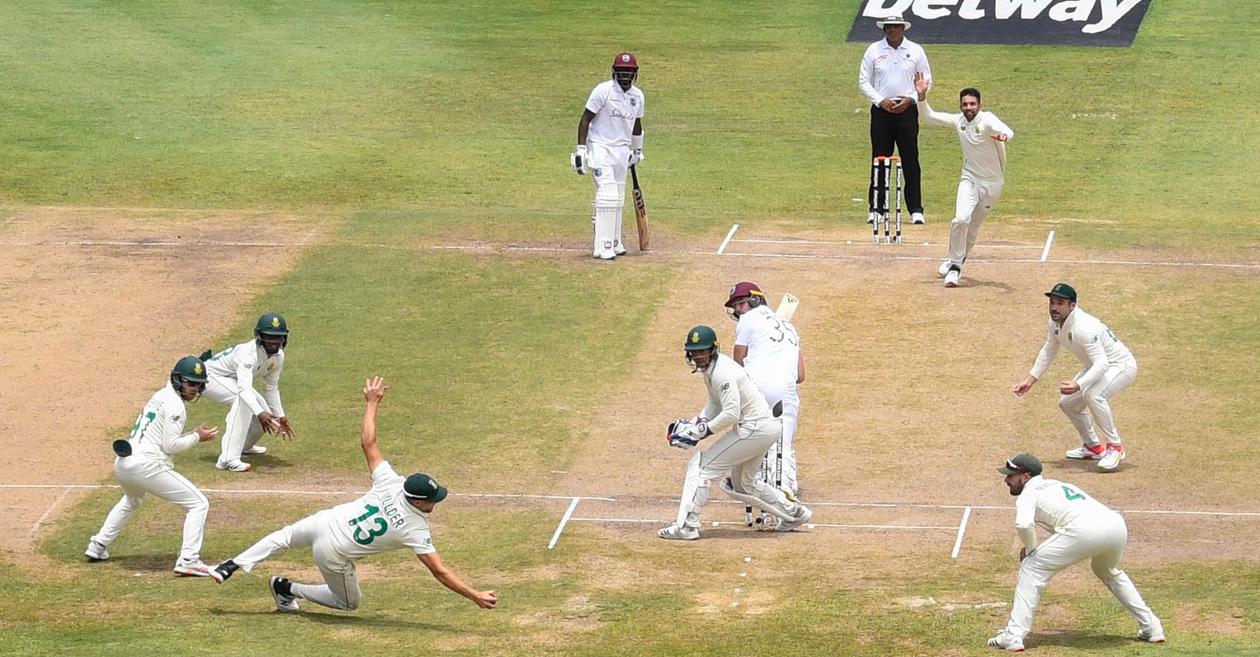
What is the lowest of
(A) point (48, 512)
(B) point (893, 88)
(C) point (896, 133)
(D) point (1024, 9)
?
(A) point (48, 512)

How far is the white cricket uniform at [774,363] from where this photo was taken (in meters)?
17.7

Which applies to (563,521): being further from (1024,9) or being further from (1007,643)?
(1024,9)

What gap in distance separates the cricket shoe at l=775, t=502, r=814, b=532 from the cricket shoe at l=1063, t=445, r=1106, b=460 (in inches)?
120

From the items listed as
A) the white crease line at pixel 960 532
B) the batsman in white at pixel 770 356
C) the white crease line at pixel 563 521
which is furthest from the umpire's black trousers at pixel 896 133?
the white crease line at pixel 563 521

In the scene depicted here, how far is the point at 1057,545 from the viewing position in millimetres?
14289

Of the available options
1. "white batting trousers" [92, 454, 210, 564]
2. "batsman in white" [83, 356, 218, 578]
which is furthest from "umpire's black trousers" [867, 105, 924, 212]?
"white batting trousers" [92, 454, 210, 564]

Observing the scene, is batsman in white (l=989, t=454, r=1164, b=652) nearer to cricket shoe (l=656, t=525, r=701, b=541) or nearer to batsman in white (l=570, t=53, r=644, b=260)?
cricket shoe (l=656, t=525, r=701, b=541)

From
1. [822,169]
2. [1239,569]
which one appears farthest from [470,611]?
[822,169]

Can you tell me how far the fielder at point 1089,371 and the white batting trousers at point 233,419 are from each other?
23.8 feet

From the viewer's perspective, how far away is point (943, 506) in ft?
58.9

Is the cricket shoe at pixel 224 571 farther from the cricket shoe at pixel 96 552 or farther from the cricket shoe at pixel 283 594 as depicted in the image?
the cricket shoe at pixel 96 552

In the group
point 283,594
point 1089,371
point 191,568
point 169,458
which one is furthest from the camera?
point 1089,371

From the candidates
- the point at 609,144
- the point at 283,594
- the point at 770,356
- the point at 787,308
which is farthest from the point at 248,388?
the point at 609,144

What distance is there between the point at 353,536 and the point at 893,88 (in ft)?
41.0
